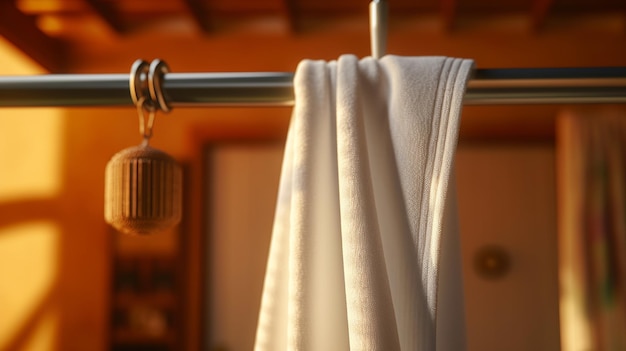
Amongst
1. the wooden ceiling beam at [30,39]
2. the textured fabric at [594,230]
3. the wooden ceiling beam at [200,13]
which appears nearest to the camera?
the textured fabric at [594,230]

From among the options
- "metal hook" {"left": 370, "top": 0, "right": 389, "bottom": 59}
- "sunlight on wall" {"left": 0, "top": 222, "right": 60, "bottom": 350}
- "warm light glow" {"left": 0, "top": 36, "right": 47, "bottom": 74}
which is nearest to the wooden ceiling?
"warm light glow" {"left": 0, "top": 36, "right": 47, "bottom": 74}

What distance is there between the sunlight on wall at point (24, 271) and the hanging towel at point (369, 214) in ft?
8.45

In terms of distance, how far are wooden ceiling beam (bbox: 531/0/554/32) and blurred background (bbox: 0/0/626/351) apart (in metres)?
0.01

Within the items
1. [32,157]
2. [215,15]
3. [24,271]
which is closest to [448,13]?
[215,15]

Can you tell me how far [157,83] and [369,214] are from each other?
0.19 metres

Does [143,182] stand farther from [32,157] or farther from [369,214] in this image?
[32,157]

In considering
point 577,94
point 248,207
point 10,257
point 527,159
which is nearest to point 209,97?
point 577,94

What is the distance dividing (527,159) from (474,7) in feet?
2.40

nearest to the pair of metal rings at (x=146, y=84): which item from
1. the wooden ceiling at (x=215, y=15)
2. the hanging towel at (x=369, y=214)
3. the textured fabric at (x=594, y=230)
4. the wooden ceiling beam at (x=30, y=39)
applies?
the hanging towel at (x=369, y=214)

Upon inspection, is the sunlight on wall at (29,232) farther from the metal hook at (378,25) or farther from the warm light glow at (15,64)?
the metal hook at (378,25)

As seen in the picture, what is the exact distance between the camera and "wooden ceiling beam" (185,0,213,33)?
2.39 m

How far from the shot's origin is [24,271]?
Result: 8.89 feet

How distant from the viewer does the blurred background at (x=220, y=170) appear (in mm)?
2482

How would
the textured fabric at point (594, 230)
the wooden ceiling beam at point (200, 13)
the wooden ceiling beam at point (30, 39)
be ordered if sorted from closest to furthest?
the textured fabric at point (594, 230), the wooden ceiling beam at point (30, 39), the wooden ceiling beam at point (200, 13)
